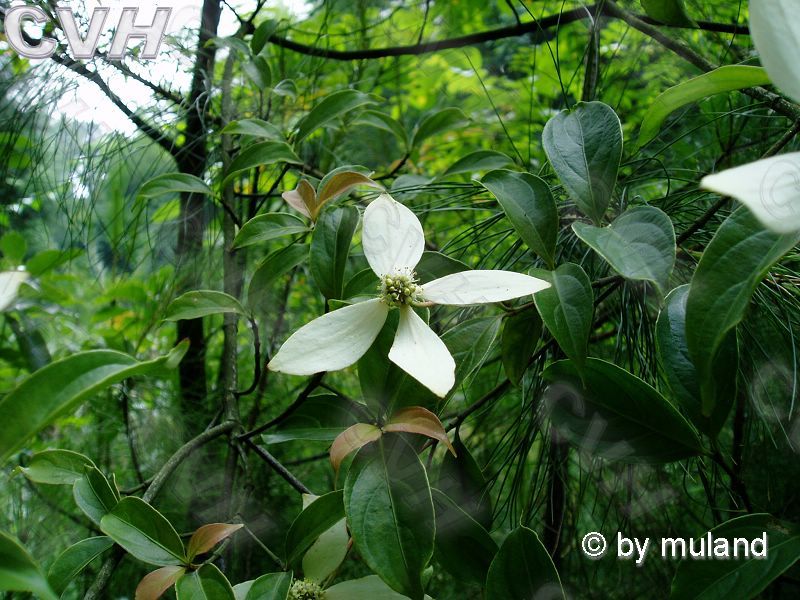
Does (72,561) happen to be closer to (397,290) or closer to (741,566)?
(397,290)

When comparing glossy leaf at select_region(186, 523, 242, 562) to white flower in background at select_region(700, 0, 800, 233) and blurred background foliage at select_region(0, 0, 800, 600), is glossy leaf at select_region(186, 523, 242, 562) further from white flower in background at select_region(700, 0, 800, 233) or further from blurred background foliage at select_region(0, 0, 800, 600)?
white flower in background at select_region(700, 0, 800, 233)

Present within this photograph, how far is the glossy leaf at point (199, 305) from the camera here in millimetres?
426

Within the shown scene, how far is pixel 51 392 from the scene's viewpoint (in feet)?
0.83

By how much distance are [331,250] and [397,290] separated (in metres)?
0.07

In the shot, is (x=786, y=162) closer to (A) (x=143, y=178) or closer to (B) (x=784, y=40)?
(B) (x=784, y=40)

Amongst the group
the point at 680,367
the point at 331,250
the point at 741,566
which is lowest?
the point at 741,566

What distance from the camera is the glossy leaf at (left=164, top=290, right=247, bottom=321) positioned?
43 centimetres

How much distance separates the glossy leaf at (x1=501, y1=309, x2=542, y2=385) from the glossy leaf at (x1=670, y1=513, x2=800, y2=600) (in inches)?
5.3

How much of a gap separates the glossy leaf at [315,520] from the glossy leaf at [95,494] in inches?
4.1

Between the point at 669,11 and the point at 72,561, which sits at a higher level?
the point at 669,11

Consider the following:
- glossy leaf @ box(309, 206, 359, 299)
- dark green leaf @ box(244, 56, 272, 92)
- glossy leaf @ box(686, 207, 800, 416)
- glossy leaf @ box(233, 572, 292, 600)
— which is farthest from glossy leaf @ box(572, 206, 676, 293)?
dark green leaf @ box(244, 56, 272, 92)

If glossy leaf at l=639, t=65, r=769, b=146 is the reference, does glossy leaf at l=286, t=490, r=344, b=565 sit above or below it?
below

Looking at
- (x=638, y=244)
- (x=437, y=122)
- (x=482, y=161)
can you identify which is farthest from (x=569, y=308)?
(x=437, y=122)

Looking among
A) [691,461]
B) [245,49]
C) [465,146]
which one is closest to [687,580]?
[691,461]
